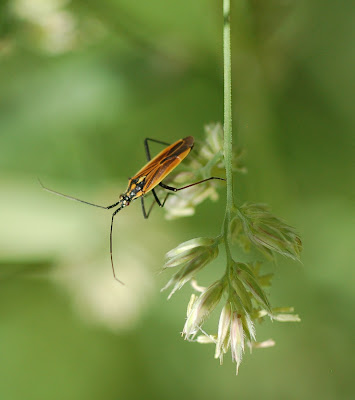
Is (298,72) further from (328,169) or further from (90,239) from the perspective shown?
(90,239)

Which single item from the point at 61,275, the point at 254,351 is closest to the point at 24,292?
the point at 61,275

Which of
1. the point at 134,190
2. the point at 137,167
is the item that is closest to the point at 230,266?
the point at 134,190

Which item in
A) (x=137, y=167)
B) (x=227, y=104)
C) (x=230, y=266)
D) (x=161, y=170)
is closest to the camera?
(x=227, y=104)

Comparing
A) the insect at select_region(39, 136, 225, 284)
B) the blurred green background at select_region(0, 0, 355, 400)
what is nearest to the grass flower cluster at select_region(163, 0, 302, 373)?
the insect at select_region(39, 136, 225, 284)

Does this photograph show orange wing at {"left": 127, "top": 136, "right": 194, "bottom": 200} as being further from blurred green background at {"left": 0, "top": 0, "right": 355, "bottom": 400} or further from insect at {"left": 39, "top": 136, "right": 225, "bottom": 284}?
blurred green background at {"left": 0, "top": 0, "right": 355, "bottom": 400}

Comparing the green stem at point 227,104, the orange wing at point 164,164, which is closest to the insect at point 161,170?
the orange wing at point 164,164

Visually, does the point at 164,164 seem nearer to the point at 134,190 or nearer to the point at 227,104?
the point at 134,190
